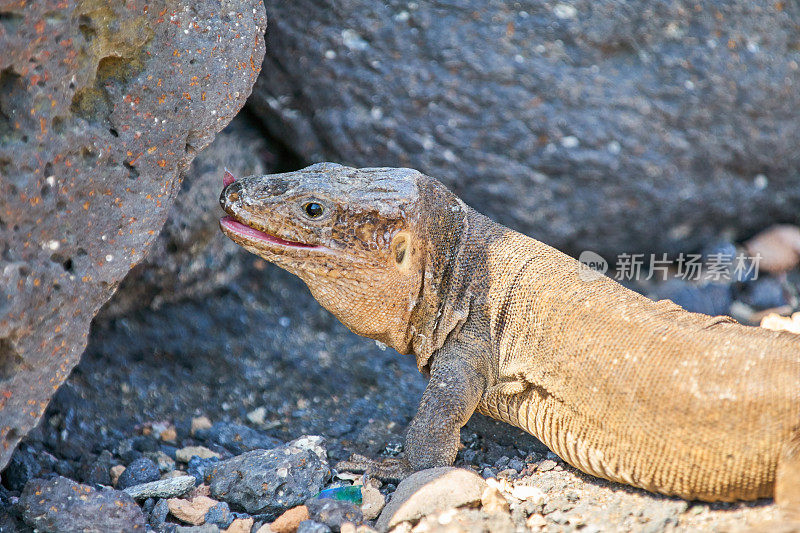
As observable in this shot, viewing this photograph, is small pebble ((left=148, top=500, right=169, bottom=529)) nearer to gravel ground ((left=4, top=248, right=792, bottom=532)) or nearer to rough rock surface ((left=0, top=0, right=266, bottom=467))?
gravel ground ((left=4, top=248, right=792, bottom=532))

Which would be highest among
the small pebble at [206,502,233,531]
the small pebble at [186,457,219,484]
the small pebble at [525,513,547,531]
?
the small pebble at [525,513,547,531]

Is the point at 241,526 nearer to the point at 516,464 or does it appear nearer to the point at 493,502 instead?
the point at 493,502

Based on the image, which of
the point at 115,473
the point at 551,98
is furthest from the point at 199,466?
the point at 551,98

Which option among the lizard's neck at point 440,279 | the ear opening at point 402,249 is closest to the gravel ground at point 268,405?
the lizard's neck at point 440,279

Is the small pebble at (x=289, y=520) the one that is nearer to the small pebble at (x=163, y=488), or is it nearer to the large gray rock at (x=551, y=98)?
the small pebble at (x=163, y=488)

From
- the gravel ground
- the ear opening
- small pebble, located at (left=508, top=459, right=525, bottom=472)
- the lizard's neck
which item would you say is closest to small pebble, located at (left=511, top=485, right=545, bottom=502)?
the gravel ground

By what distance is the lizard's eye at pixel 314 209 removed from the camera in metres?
4.20

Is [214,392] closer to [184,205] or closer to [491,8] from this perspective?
[184,205]

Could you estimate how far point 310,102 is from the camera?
6.32 metres

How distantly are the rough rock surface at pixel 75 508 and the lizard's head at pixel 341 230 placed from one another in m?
1.48

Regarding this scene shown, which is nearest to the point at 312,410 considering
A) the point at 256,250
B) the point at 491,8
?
the point at 256,250

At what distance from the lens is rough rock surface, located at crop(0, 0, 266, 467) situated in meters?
3.26

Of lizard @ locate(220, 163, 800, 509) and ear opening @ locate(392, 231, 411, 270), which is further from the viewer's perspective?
ear opening @ locate(392, 231, 411, 270)

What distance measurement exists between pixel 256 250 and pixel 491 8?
3.09 metres
